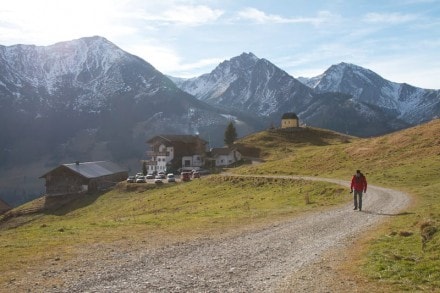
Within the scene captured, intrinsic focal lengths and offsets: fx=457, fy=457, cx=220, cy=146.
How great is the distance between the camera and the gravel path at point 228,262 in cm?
1627

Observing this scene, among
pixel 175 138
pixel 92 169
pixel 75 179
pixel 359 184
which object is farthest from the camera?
pixel 175 138

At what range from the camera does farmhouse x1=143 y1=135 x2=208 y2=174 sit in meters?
145

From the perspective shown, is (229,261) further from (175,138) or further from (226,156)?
(175,138)

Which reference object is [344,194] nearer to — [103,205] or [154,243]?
[154,243]

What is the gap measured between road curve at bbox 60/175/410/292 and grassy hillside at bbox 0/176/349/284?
9.67 ft

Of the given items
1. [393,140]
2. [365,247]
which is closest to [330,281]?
[365,247]

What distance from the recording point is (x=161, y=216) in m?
41.8

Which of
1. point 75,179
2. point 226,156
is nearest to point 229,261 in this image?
point 75,179

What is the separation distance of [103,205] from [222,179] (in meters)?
24.8

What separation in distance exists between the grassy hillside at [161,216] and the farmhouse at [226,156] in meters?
46.2

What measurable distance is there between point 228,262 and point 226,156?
402 ft

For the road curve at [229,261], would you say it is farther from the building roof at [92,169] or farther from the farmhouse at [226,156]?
the farmhouse at [226,156]

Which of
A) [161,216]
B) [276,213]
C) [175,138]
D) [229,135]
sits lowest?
[161,216]

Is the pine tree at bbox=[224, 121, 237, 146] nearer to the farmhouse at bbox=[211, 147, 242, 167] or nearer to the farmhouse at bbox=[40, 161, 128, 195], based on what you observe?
the farmhouse at bbox=[211, 147, 242, 167]
